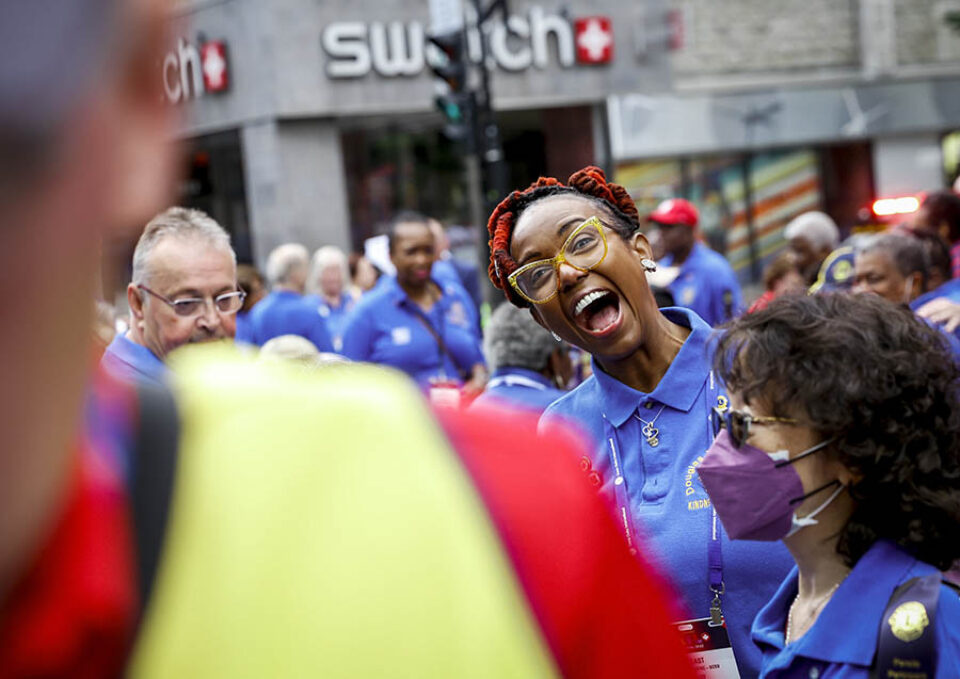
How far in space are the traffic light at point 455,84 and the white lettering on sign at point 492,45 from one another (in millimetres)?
5443

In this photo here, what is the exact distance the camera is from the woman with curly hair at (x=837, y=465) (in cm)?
218

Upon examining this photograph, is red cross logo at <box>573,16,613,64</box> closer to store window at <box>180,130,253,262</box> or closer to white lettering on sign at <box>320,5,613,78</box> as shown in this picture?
white lettering on sign at <box>320,5,613,78</box>

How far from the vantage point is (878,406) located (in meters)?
2.28

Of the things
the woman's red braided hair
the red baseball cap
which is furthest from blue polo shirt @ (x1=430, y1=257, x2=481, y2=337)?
the woman's red braided hair

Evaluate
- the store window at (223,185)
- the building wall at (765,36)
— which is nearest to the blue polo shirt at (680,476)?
the store window at (223,185)

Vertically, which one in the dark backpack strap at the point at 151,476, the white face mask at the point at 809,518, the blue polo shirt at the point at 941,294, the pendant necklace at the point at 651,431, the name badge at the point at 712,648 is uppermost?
the dark backpack strap at the point at 151,476

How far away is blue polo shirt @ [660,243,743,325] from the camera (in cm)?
818

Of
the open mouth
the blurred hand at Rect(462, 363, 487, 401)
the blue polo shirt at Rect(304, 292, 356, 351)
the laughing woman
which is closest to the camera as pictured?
the laughing woman

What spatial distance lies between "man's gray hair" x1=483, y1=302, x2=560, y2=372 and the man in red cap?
3032 mm

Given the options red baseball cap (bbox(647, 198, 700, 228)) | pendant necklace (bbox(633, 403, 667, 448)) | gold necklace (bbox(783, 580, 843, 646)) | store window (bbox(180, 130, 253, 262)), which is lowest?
gold necklace (bbox(783, 580, 843, 646))

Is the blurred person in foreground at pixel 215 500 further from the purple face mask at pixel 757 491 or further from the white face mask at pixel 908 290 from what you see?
the white face mask at pixel 908 290

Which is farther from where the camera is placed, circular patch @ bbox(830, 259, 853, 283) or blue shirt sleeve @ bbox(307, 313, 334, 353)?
blue shirt sleeve @ bbox(307, 313, 334, 353)

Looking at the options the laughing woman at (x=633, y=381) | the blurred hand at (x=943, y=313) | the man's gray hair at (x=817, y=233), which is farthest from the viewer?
the man's gray hair at (x=817, y=233)

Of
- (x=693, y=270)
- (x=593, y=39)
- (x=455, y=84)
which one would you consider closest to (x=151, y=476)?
(x=693, y=270)
